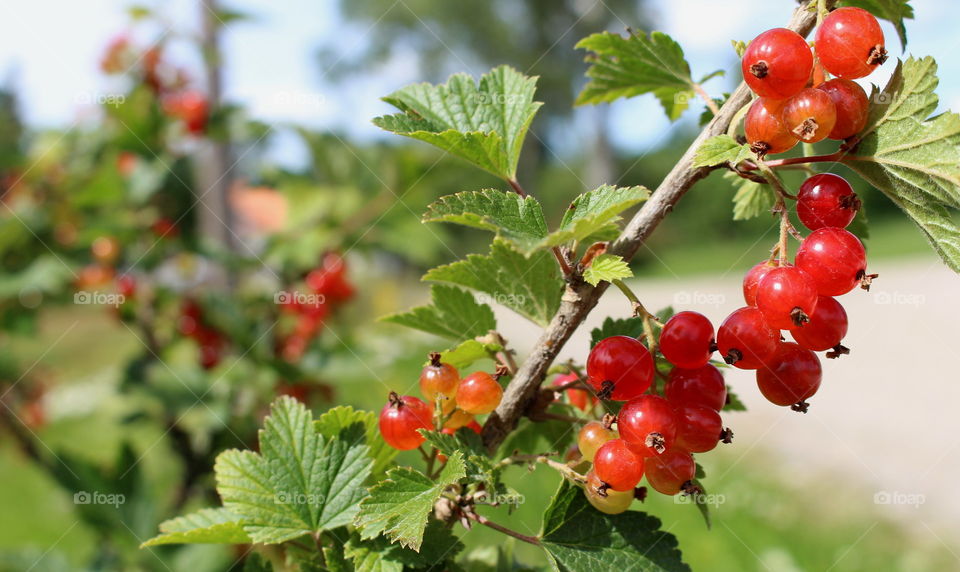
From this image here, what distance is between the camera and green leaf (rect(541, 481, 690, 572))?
65 cm

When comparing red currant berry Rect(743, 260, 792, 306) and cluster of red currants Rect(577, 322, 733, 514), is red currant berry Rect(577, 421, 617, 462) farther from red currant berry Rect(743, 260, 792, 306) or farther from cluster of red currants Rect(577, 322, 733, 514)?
red currant berry Rect(743, 260, 792, 306)

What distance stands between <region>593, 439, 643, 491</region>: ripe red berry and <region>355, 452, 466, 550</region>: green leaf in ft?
0.41

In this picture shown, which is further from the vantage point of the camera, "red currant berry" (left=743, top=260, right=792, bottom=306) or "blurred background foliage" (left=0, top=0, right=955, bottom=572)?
"blurred background foliage" (left=0, top=0, right=955, bottom=572)

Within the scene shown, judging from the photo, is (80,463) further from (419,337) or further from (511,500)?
(419,337)

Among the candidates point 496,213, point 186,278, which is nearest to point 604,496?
point 496,213

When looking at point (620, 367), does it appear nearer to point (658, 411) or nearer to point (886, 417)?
point (658, 411)

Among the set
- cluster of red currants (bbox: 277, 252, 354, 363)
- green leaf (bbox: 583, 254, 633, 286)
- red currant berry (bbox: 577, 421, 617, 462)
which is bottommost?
cluster of red currants (bbox: 277, 252, 354, 363)

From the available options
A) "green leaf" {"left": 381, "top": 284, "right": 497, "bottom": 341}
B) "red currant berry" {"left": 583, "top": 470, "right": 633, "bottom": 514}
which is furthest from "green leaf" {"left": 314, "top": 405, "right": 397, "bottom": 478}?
"red currant berry" {"left": 583, "top": 470, "right": 633, "bottom": 514}

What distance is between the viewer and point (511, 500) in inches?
25.6

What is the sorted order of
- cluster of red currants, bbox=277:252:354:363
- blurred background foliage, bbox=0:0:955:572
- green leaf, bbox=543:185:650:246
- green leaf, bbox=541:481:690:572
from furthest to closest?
cluster of red currants, bbox=277:252:354:363 → blurred background foliage, bbox=0:0:955:572 → green leaf, bbox=541:481:690:572 → green leaf, bbox=543:185:650:246

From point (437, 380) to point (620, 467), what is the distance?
0.65 feet

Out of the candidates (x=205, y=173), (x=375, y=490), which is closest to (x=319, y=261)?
(x=205, y=173)

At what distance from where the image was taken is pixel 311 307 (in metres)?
2.34

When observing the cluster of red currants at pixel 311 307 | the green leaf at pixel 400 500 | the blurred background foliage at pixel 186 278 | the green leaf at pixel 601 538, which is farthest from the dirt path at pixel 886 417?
the green leaf at pixel 400 500
